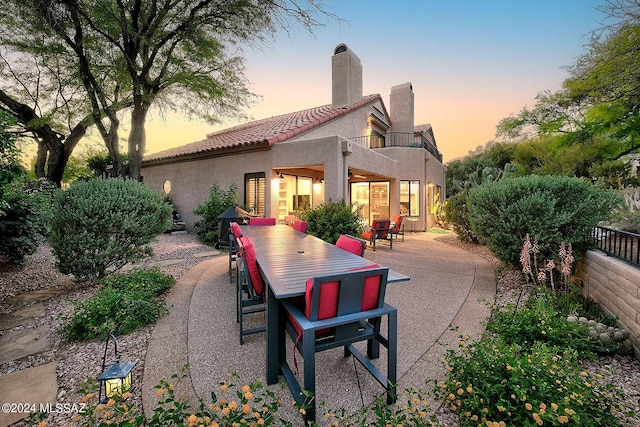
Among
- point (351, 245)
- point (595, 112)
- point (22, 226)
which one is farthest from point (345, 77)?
point (22, 226)

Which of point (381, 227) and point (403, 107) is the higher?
point (403, 107)

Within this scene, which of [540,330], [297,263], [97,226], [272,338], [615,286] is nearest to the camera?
[272,338]

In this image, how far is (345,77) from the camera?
40.2 ft

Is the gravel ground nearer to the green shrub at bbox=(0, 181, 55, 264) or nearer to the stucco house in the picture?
the green shrub at bbox=(0, 181, 55, 264)

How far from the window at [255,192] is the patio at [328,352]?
14.9 ft

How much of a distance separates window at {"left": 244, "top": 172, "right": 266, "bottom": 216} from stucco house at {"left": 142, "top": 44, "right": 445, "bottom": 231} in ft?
0.12

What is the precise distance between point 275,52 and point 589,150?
15.8 m

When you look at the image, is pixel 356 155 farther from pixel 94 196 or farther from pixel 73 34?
pixel 73 34

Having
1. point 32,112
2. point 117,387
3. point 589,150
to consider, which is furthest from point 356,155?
point 32,112

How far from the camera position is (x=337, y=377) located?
2539 millimetres

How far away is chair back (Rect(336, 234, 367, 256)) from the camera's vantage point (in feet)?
12.4

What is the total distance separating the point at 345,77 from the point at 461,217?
25.9 feet

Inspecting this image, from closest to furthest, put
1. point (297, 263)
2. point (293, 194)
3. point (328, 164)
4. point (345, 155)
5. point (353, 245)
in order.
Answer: point (297, 263)
point (353, 245)
point (328, 164)
point (345, 155)
point (293, 194)

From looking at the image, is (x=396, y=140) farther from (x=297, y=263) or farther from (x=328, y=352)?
(x=328, y=352)
